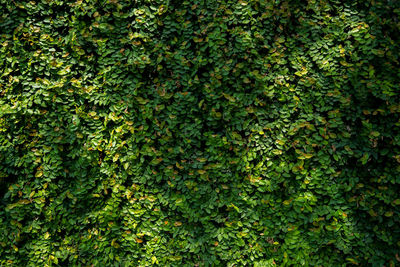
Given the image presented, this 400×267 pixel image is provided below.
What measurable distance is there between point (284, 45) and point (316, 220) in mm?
1443

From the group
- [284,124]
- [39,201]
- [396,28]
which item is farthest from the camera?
[39,201]

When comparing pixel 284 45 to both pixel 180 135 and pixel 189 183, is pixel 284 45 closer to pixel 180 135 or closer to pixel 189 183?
pixel 180 135

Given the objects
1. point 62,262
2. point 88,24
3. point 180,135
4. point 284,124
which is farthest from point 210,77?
point 62,262

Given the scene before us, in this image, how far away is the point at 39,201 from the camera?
93.7 inches

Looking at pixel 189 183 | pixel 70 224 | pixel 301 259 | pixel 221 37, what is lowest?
pixel 70 224

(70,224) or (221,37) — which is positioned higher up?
(221,37)

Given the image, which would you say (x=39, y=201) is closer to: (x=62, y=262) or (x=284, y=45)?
(x=62, y=262)

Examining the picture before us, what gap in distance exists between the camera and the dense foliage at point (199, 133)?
2.09 metres

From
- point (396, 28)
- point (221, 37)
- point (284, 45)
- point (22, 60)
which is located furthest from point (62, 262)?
point (396, 28)

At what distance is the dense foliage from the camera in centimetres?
209

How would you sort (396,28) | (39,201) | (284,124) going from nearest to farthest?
(396,28), (284,124), (39,201)

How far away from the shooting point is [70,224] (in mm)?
2410

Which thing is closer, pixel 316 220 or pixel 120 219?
pixel 316 220

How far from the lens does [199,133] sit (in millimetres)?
2250
